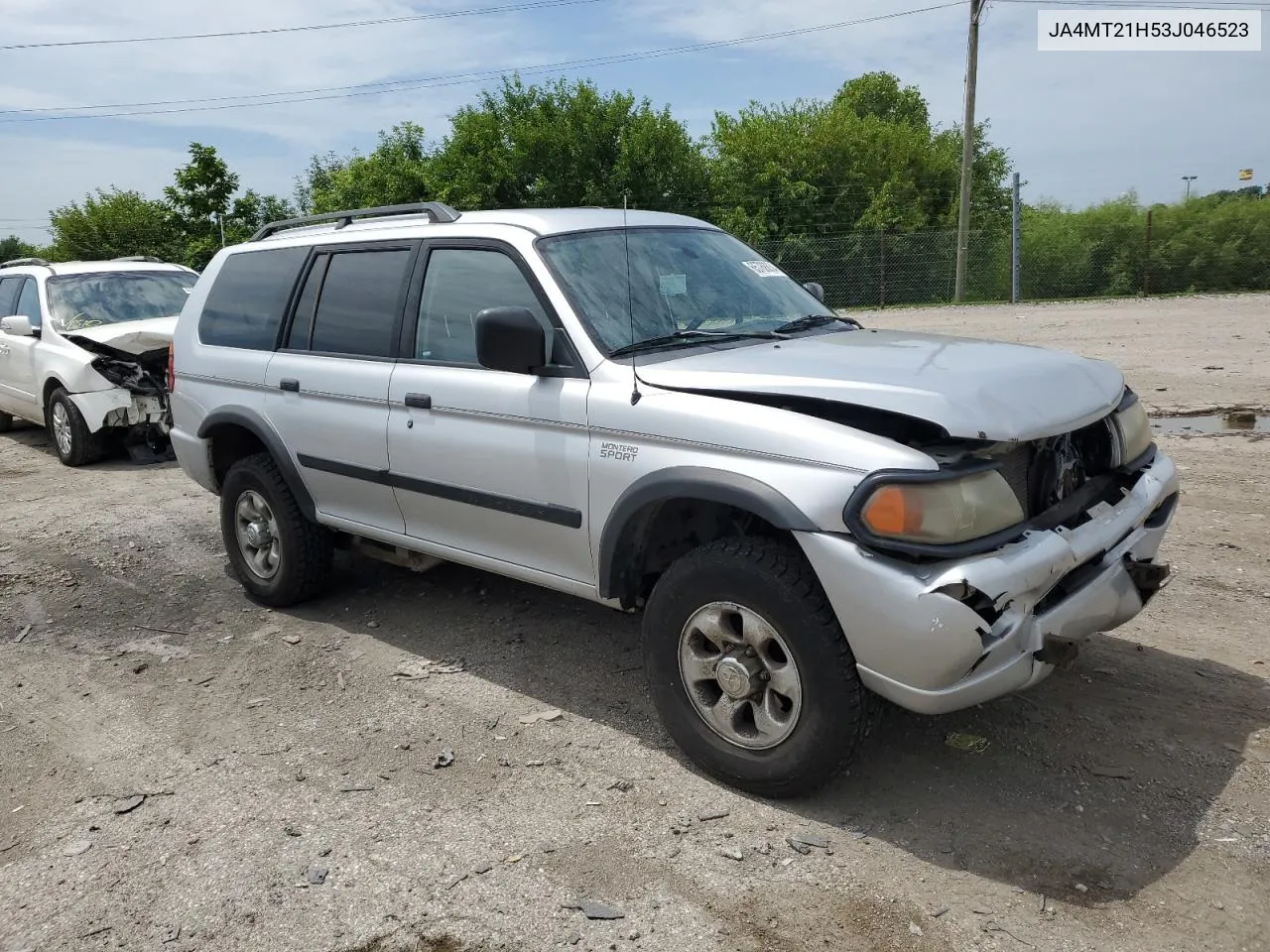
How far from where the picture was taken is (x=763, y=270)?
4.74 m

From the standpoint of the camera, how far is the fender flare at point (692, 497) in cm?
309

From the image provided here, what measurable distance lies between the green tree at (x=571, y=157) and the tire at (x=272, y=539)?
79.8ft

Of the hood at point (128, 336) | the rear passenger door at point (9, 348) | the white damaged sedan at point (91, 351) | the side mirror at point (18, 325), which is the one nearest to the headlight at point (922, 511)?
the white damaged sedan at point (91, 351)

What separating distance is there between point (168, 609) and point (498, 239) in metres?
2.96

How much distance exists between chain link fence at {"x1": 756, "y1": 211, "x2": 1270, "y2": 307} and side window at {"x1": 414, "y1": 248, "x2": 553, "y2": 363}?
2093 cm

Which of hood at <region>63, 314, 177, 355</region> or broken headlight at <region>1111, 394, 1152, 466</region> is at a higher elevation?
hood at <region>63, 314, 177, 355</region>

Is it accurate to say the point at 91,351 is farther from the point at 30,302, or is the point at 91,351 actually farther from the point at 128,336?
the point at 30,302

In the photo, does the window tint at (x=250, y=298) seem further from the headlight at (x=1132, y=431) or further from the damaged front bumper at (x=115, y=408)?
the damaged front bumper at (x=115, y=408)

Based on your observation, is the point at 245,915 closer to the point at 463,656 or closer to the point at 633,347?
the point at 463,656

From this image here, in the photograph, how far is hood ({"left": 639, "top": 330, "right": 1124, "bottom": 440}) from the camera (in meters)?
3.04

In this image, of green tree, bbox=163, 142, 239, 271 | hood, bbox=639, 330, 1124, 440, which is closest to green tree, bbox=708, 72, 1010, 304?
green tree, bbox=163, 142, 239, 271

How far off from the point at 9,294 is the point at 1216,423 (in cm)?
1159

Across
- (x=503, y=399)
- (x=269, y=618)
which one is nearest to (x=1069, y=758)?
(x=503, y=399)

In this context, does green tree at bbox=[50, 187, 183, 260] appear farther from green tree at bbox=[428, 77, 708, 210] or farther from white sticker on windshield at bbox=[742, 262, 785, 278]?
white sticker on windshield at bbox=[742, 262, 785, 278]
